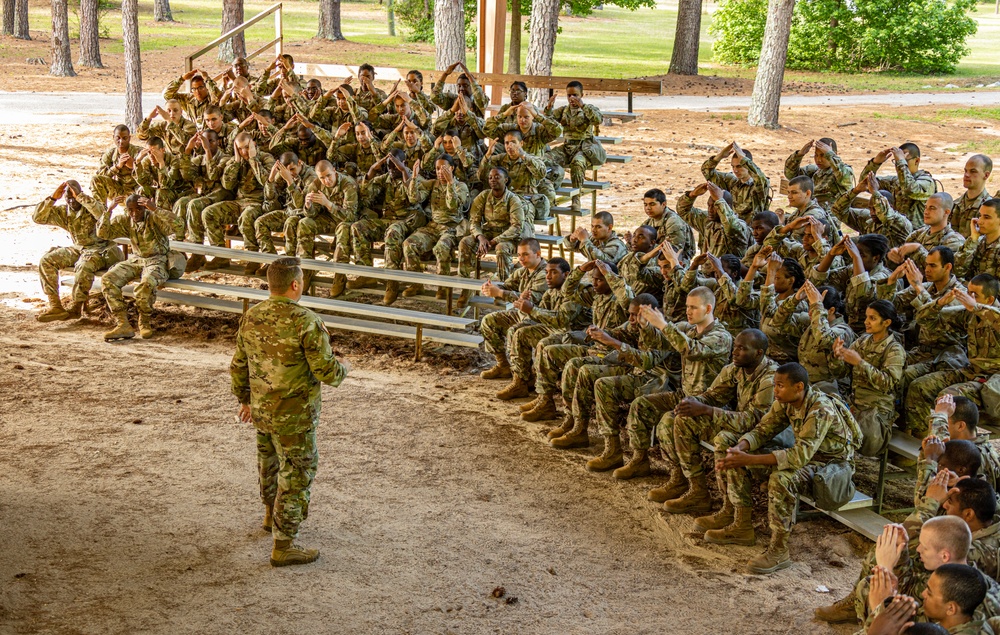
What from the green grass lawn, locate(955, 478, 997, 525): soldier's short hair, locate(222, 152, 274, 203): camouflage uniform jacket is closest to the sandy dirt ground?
locate(955, 478, 997, 525): soldier's short hair

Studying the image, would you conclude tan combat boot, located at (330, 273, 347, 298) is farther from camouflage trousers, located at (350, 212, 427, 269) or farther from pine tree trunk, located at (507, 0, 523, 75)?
pine tree trunk, located at (507, 0, 523, 75)

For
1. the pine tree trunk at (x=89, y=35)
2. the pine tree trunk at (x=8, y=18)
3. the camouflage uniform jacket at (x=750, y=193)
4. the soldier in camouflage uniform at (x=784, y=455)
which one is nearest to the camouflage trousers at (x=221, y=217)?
the camouflage uniform jacket at (x=750, y=193)

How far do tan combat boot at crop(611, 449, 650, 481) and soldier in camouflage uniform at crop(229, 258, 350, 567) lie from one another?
2708 millimetres

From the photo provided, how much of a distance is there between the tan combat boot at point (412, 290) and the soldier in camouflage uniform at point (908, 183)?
5.17 m

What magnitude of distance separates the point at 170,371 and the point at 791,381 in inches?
256

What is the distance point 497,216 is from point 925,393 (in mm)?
5468

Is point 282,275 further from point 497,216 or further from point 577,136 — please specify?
point 577,136

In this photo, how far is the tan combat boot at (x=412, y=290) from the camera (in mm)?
12664

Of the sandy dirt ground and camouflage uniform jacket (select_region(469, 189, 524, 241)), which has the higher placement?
camouflage uniform jacket (select_region(469, 189, 524, 241))

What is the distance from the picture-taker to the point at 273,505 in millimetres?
7410

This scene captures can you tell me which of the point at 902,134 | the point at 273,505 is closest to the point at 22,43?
the point at 902,134

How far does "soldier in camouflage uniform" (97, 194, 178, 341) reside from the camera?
476 inches

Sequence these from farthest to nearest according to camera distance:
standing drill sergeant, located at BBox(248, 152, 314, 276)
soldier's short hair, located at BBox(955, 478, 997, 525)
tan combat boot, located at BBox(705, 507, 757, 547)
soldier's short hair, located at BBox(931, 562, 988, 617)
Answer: standing drill sergeant, located at BBox(248, 152, 314, 276), tan combat boot, located at BBox(705, 507, 757, 547), soldier's short hair, located at BBox(955, 478, 997, 525), soldier's short hair, located at BBox(931, 562, 988, 617)

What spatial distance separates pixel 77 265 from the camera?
1256 cm
